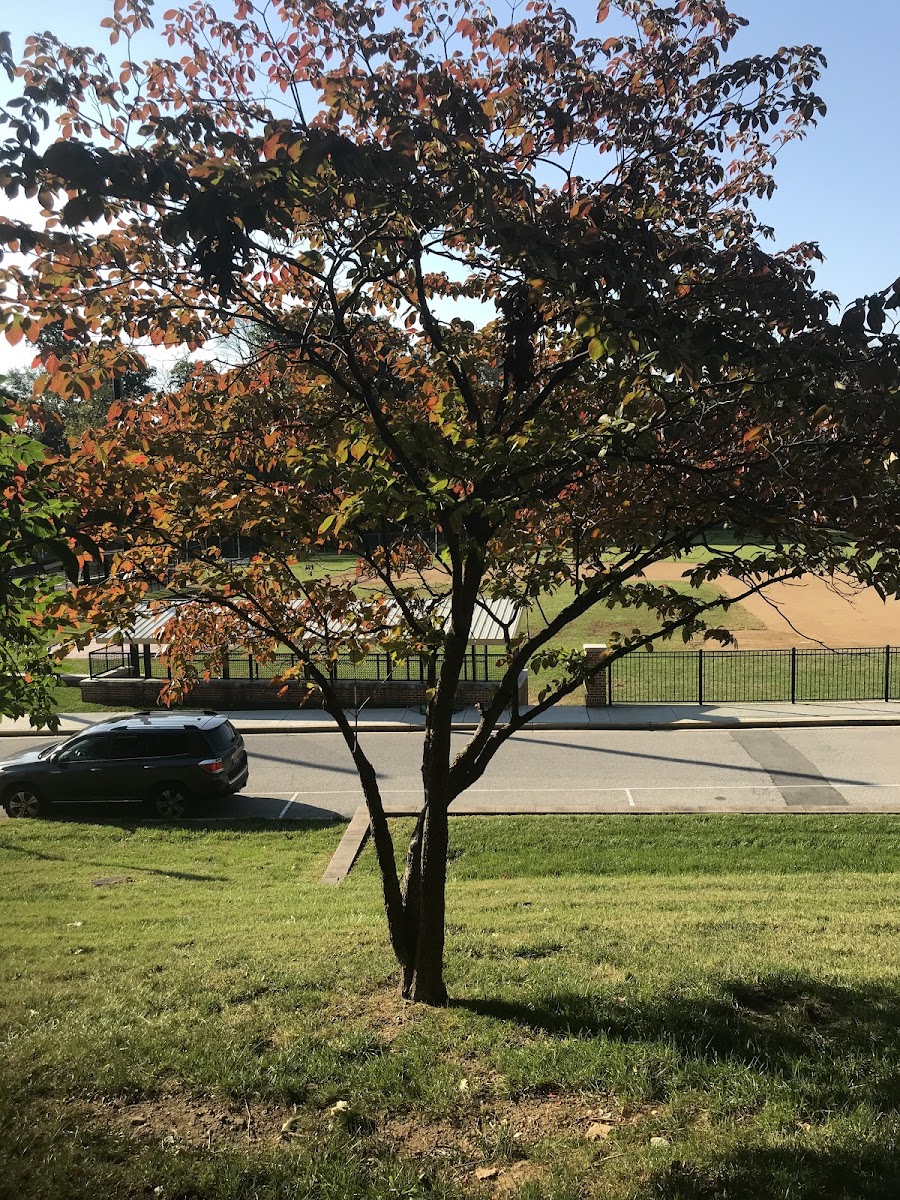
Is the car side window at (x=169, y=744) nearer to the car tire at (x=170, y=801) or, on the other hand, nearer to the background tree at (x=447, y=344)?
the car tire at (x=170, y=801)

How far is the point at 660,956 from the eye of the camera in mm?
6242

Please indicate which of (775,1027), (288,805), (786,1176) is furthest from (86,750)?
(786,1176)

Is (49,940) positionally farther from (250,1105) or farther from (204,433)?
(204,433)

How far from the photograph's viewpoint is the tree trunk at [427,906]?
17.1ft

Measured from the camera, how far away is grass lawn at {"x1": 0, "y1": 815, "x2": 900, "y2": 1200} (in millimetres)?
3494

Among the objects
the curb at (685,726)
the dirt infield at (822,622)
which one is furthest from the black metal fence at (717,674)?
the curb at (685,726)

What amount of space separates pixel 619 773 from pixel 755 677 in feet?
30.7

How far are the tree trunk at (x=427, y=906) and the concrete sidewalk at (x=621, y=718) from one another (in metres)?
12.1

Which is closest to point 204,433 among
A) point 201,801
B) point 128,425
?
point 128,425

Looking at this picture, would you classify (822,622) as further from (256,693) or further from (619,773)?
(256,693)

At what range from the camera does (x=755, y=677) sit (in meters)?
22.1

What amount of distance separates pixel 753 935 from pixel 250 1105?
4.26 metres

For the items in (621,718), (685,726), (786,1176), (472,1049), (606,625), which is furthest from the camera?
(606,625)

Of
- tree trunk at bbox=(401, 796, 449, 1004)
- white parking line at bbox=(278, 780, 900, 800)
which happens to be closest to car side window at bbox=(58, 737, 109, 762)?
white parking line at bbox=(278, 780, 900, 800)
